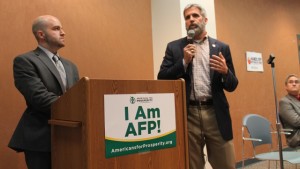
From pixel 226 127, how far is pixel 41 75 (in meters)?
1.29

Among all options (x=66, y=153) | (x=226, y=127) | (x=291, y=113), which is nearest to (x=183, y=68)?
(x=226, y=127)

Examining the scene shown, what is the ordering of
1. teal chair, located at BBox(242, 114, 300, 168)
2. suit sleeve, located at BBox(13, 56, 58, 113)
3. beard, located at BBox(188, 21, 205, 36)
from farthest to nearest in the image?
1. teal chair, located at BBox(242, 114, 300, 168)
2. beard, located at BBox(188, 21, 205, 36)
3. suit sleeve, located at BBox(13, 56, 58, 113)

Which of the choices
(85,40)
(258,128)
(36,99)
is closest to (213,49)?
(36,99)

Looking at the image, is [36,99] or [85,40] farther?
[85,40]

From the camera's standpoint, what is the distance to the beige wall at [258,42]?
15.6 ft

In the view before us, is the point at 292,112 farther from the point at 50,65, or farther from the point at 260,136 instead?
the point at 50,65

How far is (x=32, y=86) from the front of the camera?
1795 millimetres

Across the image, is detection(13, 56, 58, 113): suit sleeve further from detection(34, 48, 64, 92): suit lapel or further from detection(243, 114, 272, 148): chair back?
detection(243, 114, 272, 148): chair back

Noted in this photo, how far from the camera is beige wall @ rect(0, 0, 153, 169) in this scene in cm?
259

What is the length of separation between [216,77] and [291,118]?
179 cm

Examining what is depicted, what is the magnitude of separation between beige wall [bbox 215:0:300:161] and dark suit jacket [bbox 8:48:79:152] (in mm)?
3197

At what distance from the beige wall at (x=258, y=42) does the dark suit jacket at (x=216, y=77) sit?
2453mm

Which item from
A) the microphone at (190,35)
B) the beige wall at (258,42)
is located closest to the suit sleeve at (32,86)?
the microphone at (190,35)

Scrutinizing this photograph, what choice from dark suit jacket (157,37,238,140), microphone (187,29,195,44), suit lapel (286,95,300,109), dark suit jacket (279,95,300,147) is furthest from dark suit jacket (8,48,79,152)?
suit lapel (286,95,300,109)
